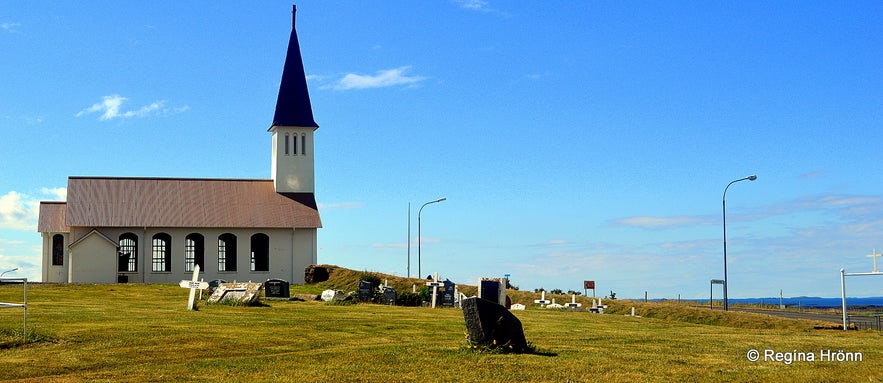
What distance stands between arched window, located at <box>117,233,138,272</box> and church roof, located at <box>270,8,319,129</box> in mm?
12373

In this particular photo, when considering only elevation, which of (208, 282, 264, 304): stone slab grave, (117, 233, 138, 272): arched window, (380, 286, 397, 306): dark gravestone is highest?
(117, 233, 138, 272): arched window

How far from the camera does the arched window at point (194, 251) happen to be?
62.2m

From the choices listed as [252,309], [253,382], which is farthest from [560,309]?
[253,382]

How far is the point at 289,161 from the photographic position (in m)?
66.3

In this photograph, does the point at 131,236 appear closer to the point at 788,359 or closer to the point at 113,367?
the point at 113,367

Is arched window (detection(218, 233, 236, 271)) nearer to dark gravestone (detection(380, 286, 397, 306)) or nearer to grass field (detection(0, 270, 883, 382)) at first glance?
dark gravestone (detection(380, 286, 397, 306))

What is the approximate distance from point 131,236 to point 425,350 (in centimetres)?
4729

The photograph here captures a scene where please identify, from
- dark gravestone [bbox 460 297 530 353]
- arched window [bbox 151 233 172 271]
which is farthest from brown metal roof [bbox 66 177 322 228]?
dark gravestone [bbox 460 297 530 353]

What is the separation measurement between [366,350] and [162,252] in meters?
47.9

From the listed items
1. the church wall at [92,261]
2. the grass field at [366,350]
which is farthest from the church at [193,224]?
the grass field at [366,350]

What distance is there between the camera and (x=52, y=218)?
6312cm

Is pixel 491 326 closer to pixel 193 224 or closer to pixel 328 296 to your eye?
pixel 328 296

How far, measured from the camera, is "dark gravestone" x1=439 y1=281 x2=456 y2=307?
4022 centimetres

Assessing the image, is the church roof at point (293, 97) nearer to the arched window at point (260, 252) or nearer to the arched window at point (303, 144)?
the arched window at point (303, 144)
